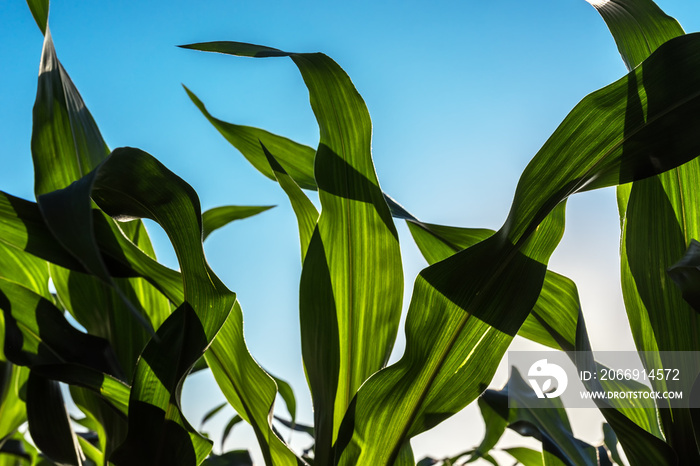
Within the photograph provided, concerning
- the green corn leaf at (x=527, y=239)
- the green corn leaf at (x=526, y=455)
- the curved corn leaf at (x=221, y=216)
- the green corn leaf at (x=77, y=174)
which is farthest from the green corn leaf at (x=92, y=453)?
the green corn leaf at (x=526, y=455)

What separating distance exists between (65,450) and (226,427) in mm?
390

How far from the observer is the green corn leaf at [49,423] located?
1.42 ft

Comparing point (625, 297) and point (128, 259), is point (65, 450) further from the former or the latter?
point (625, 297)

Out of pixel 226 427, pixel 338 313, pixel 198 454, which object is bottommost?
pixel 226 427

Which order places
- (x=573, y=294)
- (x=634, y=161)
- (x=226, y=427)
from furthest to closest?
1. (x=226, y=427)
2. (x=573, y=294)
3. (x=634, y=161)

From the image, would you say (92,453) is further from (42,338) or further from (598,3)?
(598,3)

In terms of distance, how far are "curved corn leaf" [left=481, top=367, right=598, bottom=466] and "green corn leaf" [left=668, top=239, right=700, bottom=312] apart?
0.77 ft

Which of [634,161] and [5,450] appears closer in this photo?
[634,161]

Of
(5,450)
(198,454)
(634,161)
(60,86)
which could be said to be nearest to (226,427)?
(5,450)

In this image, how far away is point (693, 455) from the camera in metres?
0.36

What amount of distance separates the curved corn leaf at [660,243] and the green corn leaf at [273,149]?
0.31 meters

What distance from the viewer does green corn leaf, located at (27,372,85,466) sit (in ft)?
1.42

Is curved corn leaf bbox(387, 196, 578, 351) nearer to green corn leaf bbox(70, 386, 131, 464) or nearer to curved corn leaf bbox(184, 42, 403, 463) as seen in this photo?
curved corn leaf bbox(184, 42, 403, 463)

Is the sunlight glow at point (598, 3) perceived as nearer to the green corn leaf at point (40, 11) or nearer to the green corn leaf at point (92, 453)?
the green corn leaf at point (40, 11)
